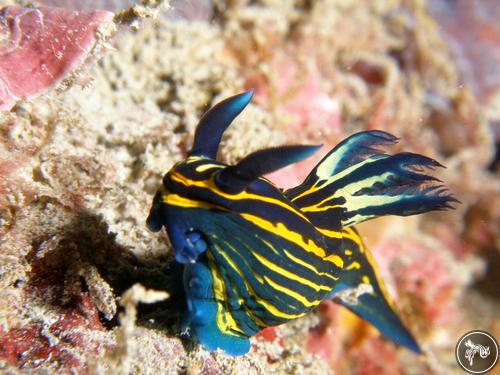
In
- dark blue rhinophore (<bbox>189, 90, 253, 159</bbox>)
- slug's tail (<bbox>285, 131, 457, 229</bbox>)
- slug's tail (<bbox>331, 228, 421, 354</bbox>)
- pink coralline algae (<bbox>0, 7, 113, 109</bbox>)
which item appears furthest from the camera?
slug's tail (<bbox>331, 228, 421, 354</bbox>)

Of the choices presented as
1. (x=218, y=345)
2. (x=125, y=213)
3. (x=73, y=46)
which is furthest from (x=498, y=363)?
(x=73, y=46)

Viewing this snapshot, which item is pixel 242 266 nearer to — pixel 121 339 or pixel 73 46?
pixel 121 339

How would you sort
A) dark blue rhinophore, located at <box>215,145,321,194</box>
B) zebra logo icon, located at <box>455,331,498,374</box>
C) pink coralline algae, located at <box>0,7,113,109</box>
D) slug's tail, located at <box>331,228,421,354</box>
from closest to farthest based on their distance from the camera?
1. dark blue rhinophore, located at <box>215,145,321,194</box>
2. pink coralline algae, located at <box>0,7,113,109</box>
3. slug's tail, located at <box>331,228,421,354</box>
4. zebra logo icon, located at <box>455,331,498,374</box>

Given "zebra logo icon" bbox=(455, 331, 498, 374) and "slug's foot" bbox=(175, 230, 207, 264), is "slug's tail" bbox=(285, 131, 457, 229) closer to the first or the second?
"slug's foot" bbox=(175, 230, 207, 264)

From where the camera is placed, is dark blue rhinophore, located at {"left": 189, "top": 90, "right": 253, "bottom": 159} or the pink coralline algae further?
the pink coralline algae

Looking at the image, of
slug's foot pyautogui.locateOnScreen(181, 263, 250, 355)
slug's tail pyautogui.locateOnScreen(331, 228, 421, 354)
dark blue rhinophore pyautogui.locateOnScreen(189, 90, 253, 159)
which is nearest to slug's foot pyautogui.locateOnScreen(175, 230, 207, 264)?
slug's foot pyautogui.locateOnScreen(181, 263, 250, 355)

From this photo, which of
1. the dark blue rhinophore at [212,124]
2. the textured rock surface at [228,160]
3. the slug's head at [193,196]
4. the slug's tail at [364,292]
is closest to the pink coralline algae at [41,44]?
the textured rock surface at [228,160]

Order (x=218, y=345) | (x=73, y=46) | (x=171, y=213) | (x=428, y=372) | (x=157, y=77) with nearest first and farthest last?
1. (x=171, y=213)
2. (x=218, y=345)
3. (x=73, y=46)
4. (x=157, y=77)
5. (x=428, y=372)

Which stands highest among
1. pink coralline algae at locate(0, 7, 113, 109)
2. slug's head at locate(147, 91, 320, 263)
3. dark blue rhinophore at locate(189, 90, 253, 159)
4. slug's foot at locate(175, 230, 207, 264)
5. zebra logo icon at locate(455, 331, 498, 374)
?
pink coralline algae at locate(0, 7, 113, 109)
